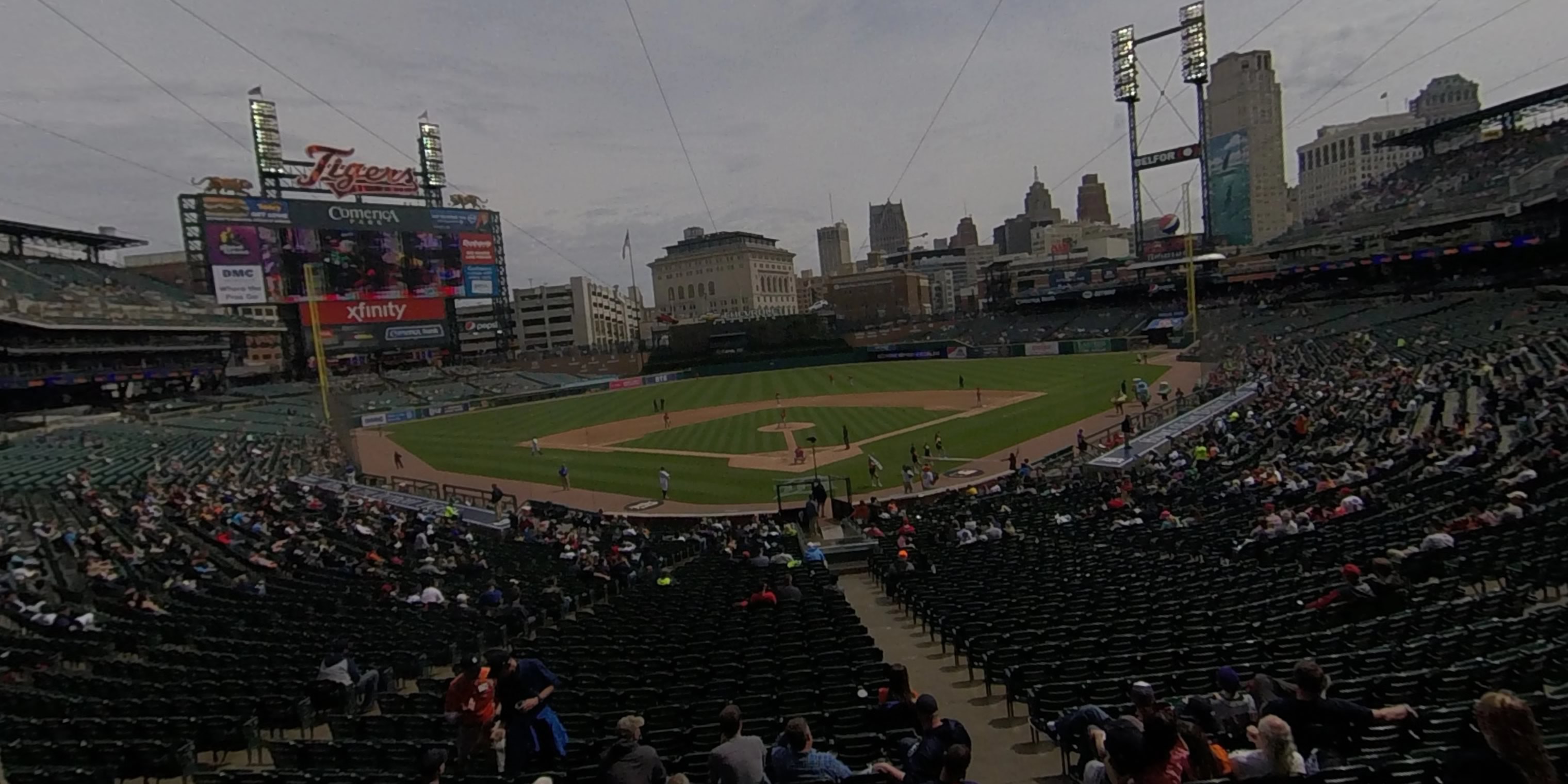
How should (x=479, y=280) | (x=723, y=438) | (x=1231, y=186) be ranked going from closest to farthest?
1. (x=723, y=438)
2. (x=479, y=280)
3. (x=1231, y=186)

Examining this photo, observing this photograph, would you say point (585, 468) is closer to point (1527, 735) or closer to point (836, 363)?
point (1527, 735)

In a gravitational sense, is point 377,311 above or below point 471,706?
above

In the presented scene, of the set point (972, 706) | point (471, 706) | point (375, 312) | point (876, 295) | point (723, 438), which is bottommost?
point (723, 438)

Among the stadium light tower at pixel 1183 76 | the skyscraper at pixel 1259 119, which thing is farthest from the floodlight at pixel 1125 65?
the skyscraper at pixel 1259 119

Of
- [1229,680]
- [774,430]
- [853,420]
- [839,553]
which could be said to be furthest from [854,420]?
[1229,680]

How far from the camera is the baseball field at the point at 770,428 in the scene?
3347cm

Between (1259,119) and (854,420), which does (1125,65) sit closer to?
(854,420)

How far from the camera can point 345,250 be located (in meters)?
75.5

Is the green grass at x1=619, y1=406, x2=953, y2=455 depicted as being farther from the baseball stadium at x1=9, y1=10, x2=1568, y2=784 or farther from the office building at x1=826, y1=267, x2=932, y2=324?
the office building at x1=826, y1=267, x2=932, y2=324

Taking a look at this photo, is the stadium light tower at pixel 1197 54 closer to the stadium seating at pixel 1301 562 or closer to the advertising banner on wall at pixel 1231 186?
the advertising banner on wall at pixel 1231 186

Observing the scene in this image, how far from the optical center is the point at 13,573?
48.0ft

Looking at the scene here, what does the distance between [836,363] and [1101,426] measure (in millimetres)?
51156

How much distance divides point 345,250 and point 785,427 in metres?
52.5

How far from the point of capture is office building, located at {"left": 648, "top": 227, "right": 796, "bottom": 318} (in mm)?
164000
